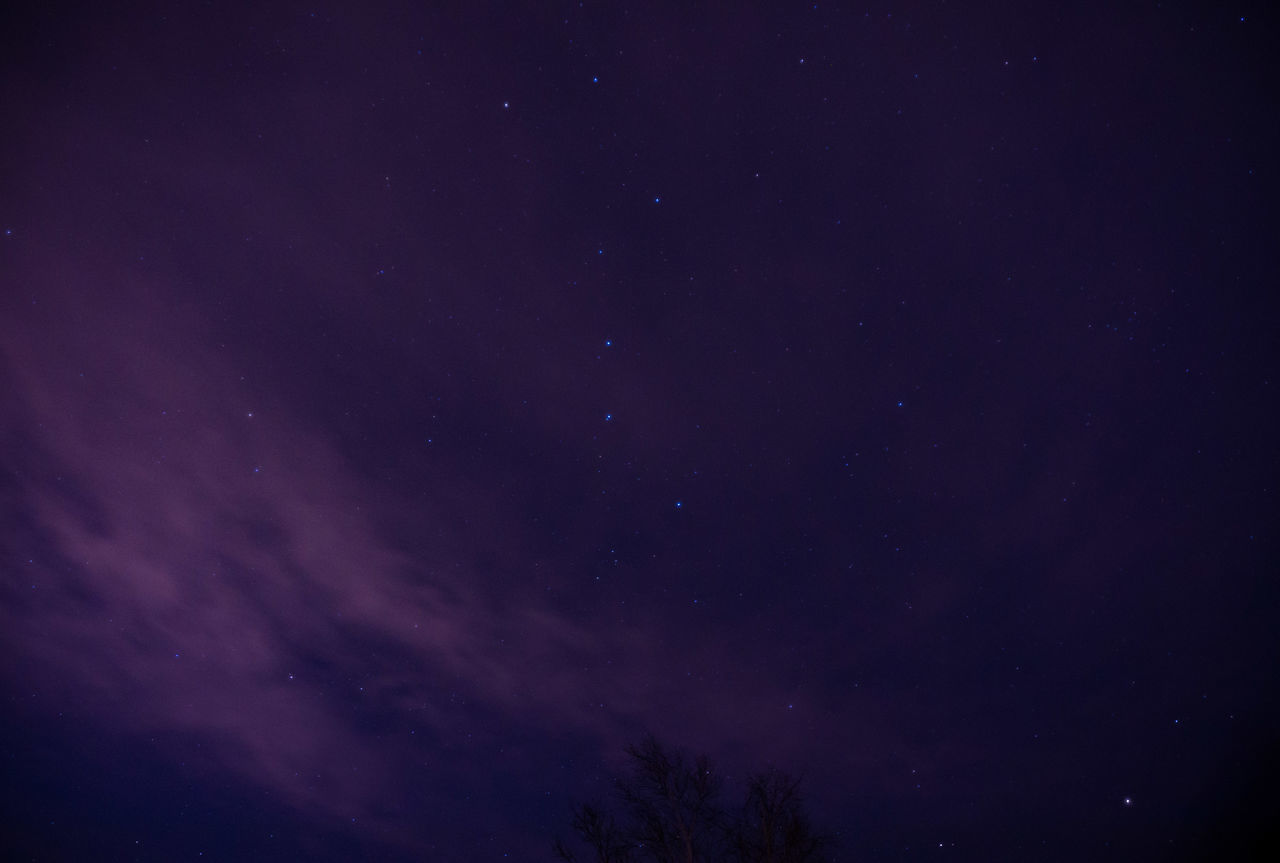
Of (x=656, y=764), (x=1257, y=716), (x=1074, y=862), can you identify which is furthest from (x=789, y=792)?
(x=1074, y=862)

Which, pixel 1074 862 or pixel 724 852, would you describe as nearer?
pixel 724 852

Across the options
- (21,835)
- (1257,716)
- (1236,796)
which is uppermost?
(1257,716)

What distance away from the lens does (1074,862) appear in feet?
129

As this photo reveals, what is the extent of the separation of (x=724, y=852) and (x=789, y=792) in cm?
261

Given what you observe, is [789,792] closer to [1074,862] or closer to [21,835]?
[1074,862]

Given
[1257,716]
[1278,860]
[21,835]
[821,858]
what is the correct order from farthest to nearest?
[21,835]
[1257,716]
[1278,860]
[821,858]

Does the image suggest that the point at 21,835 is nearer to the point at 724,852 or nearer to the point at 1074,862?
the point at 724,852

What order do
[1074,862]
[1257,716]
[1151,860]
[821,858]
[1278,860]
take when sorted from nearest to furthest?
1. [821,858]
2. [1278,860]
3. [1257,716]
4. [1151,860]
5. [1074,862]

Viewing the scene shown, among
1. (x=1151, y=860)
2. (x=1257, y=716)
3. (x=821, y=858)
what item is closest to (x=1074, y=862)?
(x=1151, y=860)

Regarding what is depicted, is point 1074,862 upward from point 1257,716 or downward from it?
downward

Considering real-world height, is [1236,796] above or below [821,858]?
above

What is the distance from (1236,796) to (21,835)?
151 m

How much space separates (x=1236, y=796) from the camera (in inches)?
1232

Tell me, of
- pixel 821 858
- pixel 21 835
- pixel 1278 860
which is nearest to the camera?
pixel 821 858
